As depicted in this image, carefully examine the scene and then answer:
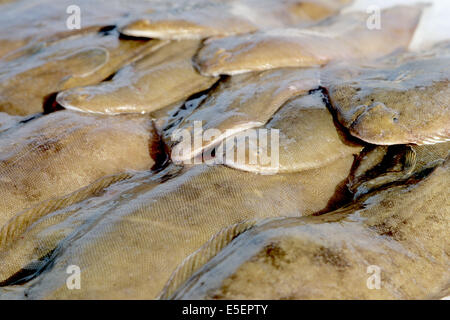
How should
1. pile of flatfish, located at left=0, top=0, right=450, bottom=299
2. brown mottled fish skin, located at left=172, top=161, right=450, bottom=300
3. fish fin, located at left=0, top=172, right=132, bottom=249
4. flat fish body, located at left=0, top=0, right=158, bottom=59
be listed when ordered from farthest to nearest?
flat fish body, located at left=0, top=0, right=158, bottom=59
fish fin, located at left=0, top=172, right=132, bottom=249
pile of flatfish, located at left=0, top=0, right=450, bottom=299
brown mottled fish skin, located at left=172, top=161, right=450, bottom=300

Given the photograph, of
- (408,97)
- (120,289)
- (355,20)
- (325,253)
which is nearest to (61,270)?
(120,289)

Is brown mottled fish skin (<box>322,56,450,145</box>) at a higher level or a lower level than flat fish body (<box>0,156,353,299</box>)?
higher

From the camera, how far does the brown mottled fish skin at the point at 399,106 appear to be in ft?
10.6

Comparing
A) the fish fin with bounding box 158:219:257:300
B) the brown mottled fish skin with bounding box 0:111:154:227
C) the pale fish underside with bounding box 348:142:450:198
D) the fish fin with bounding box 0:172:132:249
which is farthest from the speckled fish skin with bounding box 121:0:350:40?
the fish fin with bounding box 158:219:257:300

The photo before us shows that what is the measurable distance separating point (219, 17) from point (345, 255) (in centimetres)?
332

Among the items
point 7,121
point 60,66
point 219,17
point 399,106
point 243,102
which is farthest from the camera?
point 219,17

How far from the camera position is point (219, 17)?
5.06 meters

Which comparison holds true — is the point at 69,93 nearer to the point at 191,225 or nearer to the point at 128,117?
the point at 128,117

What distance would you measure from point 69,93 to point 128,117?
1.83 ft

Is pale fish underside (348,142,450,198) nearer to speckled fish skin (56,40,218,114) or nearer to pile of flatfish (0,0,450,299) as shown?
pile of flatfish (0,0,450,299)

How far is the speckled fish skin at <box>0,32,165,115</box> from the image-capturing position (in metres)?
4.30

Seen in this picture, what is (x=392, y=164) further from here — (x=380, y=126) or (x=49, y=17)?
(x=49, y=17)

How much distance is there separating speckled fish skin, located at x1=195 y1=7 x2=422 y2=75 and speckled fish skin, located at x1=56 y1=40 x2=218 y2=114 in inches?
6.0

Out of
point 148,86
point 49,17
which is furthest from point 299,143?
point 49,17
